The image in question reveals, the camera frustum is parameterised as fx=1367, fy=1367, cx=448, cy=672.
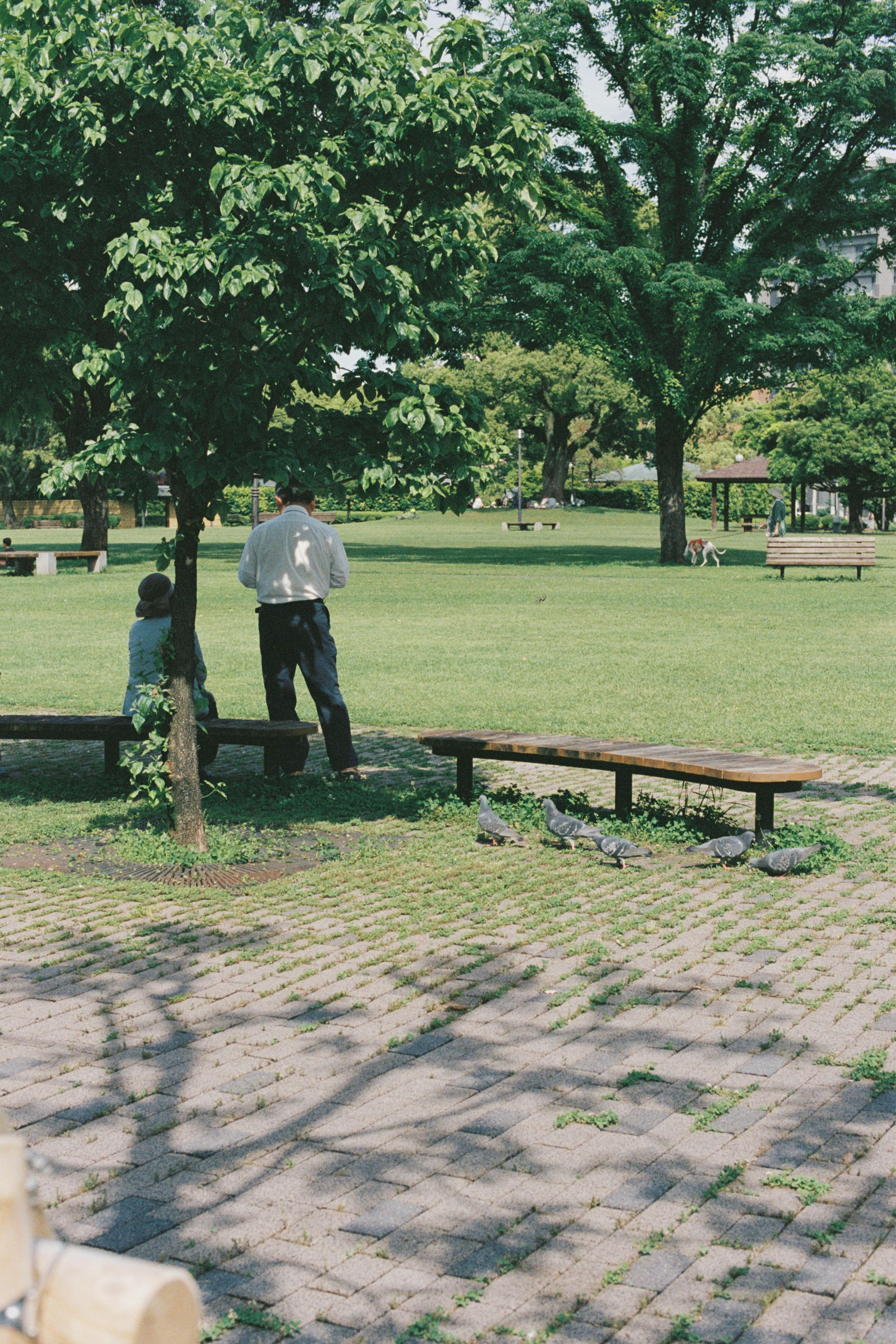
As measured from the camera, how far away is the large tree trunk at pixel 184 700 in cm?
712

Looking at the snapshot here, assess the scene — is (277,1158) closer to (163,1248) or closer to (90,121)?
(163,1248)

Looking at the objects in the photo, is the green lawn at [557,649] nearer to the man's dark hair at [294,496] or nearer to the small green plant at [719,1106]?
the man's dark hair at [294,496]

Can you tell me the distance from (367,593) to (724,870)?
1869cm

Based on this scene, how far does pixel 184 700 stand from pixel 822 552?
22649 millimetres

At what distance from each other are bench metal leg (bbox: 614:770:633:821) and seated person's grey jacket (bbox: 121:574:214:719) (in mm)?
2558

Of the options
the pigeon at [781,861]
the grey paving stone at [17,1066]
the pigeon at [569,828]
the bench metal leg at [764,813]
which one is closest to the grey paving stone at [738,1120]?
the grey paving stone at [17,1066]

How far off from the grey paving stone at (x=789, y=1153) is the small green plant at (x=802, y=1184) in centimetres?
5

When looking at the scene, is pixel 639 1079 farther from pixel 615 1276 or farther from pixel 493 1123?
pixel 615 1276

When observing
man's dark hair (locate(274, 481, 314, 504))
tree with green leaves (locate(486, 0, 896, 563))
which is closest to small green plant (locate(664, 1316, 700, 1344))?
man's dark hair (locate(274, 481, 314, 504))

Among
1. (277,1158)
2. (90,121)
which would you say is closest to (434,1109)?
(277,1158)

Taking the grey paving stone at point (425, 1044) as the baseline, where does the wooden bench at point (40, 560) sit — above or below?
above

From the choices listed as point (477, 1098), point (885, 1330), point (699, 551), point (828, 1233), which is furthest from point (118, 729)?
point (699, 551)

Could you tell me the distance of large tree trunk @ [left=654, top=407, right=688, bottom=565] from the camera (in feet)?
109

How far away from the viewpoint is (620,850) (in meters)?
6.89
